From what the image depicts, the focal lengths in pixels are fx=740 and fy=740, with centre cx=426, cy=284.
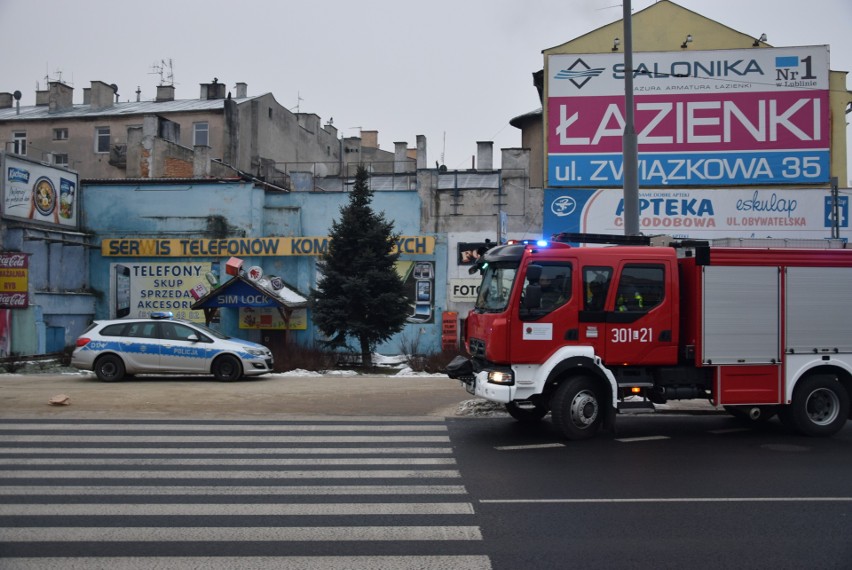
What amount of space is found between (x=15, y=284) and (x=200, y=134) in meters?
19.5

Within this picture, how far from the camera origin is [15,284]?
24.2 m

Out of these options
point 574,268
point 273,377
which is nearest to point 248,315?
point 273,377

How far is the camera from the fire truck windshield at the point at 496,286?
34.9 feet

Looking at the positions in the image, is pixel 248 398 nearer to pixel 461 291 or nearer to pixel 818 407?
pixel 818 407

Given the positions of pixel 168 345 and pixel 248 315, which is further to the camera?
pixel 248 315

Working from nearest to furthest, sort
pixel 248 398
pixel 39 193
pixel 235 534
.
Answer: pixel 235 534 < pixel 248 398 < pixel 39 193

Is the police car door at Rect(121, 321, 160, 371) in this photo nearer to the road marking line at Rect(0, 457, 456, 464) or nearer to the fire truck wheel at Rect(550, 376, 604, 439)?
the road marking line at Rect(0, 457, 456, 464)

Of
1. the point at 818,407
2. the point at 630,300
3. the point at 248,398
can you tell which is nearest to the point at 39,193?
the point at 248,398

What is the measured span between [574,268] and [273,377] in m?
10.6

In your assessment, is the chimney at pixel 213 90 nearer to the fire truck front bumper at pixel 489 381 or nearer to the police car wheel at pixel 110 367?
the police car wheel at pixel 110 367

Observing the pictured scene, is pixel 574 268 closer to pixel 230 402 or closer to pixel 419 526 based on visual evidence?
pixel 419 526

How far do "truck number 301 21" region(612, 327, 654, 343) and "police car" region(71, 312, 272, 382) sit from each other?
988 cm

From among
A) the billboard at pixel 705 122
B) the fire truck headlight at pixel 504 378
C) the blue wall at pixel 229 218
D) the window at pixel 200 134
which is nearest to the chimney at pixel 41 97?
the window at pixel 200 134

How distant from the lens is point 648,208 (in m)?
28.8
